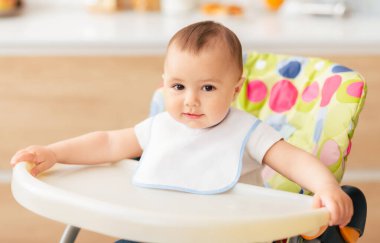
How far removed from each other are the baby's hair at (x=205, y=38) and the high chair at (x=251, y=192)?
9.1 inches

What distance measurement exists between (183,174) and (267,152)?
0.15m

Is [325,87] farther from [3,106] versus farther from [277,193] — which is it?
[3,106]

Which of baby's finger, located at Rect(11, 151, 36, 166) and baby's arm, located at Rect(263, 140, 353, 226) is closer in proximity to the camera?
baby's arm, located at Rect(263, 140, 353, 226)

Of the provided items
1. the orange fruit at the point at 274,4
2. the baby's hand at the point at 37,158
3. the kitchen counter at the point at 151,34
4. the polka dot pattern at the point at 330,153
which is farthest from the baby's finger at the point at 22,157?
the orange fruit at the point at 274,4

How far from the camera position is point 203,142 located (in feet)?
4.32

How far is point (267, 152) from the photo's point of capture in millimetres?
1299

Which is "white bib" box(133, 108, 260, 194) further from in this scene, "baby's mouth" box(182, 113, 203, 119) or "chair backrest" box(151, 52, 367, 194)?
"chair backrest" box(151, 52, 367, 194)

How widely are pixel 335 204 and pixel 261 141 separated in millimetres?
221

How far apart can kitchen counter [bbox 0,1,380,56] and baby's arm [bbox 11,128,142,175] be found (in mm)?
826

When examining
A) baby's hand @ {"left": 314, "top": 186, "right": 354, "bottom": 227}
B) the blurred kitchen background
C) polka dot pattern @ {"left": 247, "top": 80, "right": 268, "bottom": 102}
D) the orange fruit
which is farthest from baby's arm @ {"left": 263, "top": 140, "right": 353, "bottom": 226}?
the orange fruit

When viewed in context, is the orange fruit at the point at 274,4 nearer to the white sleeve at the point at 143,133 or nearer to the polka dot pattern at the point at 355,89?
the polka dot pattern at the point at 355,89

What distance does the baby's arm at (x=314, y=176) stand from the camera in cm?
113

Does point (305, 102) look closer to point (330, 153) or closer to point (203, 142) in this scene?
point (330, 153)

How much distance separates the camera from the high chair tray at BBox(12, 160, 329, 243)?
1010mm
